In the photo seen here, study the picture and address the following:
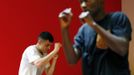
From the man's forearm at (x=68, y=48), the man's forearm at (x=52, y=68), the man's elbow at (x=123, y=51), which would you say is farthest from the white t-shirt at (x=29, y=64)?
the man's elbow at (x=123, y=51)

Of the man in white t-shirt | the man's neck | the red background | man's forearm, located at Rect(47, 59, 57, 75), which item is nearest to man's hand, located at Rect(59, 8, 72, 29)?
the man's neck

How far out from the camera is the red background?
2525mm

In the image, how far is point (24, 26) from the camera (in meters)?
2.56

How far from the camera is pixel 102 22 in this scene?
102 centimetres

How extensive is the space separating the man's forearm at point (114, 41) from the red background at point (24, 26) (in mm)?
1719

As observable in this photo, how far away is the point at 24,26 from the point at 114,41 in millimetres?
1764

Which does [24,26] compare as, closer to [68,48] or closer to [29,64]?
[29,64]

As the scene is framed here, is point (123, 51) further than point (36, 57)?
No

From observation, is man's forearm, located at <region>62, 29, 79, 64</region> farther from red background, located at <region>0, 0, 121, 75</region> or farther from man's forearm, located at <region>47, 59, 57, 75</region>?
red background, located at <region>0, 0, 121, 75</region>

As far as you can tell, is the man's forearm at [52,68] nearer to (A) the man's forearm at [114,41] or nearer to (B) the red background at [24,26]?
(B) the red background at [24,26]

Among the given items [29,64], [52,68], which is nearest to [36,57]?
[29,64]

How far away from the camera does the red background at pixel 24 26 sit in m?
2.53

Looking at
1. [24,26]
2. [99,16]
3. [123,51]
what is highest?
[99,16]

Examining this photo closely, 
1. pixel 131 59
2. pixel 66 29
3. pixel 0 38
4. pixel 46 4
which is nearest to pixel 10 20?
pixel 0 38
